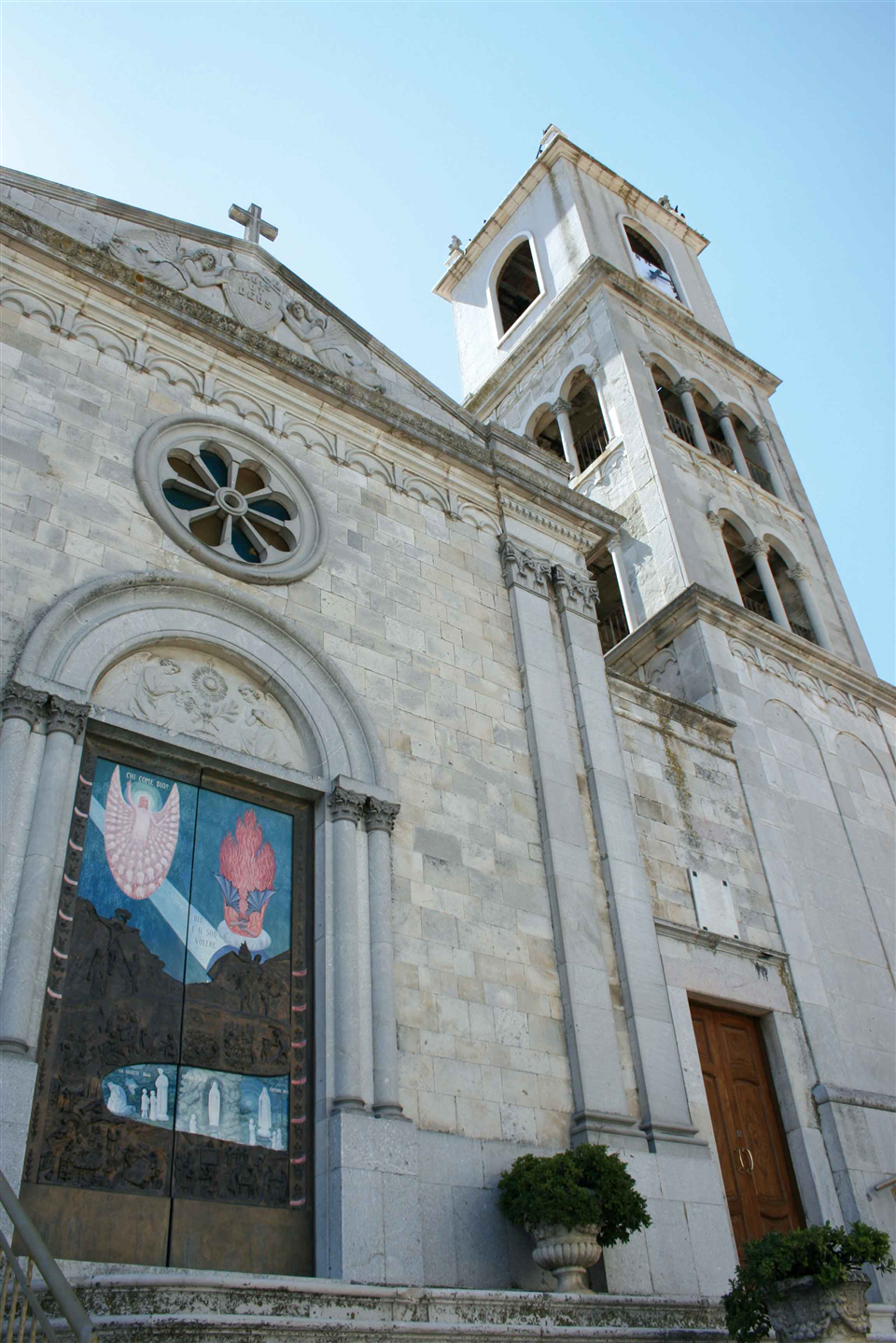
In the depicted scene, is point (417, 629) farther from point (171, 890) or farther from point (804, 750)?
point (804, 750)

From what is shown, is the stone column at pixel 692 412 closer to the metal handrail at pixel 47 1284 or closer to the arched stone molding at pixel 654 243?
the arched stone molding at pixel 654 243

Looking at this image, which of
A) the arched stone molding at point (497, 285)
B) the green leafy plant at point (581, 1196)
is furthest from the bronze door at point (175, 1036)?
the arched stone molding at point (497, 285)

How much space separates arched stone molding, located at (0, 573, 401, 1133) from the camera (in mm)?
8766

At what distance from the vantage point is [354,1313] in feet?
25.0

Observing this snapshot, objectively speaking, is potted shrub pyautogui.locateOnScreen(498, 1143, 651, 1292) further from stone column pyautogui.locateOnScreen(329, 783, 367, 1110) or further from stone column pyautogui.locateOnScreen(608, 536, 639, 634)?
stone column pyautogui.locateOnScreen(608, 536, 639, 634)

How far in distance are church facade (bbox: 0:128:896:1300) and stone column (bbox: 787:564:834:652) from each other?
2753 millimetres

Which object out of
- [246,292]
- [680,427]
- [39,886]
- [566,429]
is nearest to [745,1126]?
[39,886]

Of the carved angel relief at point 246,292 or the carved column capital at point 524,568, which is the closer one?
the carved angel relief at point 246,292

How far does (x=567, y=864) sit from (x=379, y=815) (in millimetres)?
2453

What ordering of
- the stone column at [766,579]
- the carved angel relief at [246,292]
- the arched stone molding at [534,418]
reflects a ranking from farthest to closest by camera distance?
1. the arched stone molding at [534,418]
2. the stone column at [766,579]
3. the carved angel relief at [246,292]

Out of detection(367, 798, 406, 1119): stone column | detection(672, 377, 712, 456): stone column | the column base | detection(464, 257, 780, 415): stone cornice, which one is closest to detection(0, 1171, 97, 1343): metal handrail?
the column base

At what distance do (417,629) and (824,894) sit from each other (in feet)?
23.7

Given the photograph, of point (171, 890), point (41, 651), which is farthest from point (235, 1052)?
point (41, 651)

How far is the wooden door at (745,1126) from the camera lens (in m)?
12.4
